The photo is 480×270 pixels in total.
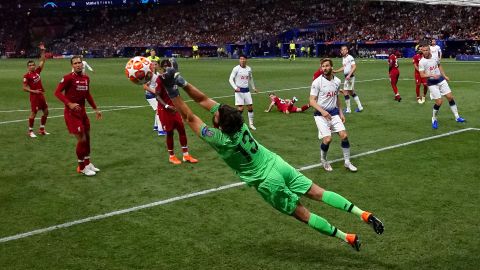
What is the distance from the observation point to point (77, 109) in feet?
35.0

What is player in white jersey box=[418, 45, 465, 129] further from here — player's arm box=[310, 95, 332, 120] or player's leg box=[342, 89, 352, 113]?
player's arm box=[310, 95, 332, 120]

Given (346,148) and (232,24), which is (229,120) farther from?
(232,24)

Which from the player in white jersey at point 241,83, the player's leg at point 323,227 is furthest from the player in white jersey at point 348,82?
the player's leg at point 323,227

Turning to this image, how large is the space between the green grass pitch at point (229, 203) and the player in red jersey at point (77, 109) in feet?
1.42

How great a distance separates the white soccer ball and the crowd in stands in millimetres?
48150

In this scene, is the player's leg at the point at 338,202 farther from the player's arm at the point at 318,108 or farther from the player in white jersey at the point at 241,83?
the player in white jersey at the point at 241,83

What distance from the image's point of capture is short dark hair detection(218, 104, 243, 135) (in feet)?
19.4

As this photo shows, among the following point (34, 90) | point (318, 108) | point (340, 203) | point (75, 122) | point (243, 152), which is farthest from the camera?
point (34, 90)

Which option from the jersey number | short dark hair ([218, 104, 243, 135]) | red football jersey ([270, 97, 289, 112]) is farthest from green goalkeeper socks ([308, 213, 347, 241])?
red football jersey ([270, 97, 289, 112])

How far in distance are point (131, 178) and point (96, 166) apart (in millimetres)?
1515

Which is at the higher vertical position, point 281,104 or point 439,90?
point 439,90

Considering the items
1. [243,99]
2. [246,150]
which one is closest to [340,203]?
[246,150]

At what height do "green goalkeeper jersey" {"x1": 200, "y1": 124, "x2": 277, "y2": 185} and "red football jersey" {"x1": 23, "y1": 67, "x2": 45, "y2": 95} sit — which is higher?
"red football jersey" {"x1": 23, "y1": 67, "x2": 45, "y2": 95}

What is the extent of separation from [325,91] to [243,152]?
4.81m
